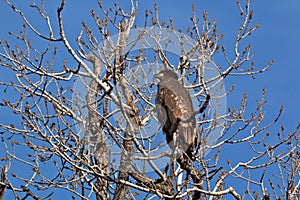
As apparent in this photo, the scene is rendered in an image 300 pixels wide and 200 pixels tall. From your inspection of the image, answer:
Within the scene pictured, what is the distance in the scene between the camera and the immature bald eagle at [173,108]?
6516mm

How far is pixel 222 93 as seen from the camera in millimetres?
7371

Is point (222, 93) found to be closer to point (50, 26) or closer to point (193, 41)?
point (193, 41)

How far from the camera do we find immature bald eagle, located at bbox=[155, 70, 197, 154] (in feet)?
21.4

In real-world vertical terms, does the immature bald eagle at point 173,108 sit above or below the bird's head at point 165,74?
below

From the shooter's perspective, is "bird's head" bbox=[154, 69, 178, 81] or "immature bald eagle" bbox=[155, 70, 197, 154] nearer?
"immature bald eagle" bbox=[155, 70, 197, 154]

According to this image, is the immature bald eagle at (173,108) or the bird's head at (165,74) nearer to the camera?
the immature bald eagle at (173,108)

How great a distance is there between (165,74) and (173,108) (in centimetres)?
43

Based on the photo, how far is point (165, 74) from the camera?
6965 millimetres

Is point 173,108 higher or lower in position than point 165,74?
lower

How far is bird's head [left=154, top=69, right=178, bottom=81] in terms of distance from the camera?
6909mm

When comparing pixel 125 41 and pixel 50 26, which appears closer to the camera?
pixel 50 26

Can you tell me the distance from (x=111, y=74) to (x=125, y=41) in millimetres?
871

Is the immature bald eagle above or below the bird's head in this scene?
below

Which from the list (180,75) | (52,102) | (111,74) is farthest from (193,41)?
(52,102)
